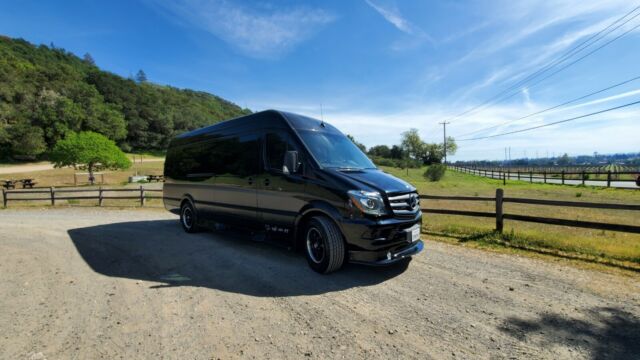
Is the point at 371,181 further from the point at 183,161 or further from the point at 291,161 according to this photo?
the point at 183,161

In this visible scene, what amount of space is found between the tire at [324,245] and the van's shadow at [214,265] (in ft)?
0.57

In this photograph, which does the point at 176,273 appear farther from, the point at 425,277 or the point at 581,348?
the point at 581,348

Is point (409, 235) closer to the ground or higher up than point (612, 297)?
higher up

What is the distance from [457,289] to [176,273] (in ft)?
14.2

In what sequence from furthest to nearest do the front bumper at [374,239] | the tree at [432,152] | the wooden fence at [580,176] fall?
the tree at [432,152]
the wooden fence at [580,176]
the front bumper at [374,239]

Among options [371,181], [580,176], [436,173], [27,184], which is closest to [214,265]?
[371,181]

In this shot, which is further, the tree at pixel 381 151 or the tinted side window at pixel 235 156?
the tree at pixel 381 151

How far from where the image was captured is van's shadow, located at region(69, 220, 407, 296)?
439cm

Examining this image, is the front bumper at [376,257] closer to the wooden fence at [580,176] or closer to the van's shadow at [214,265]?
the van's shadow at [214,265]

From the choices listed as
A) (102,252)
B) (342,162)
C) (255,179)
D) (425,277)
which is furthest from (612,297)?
(102,252)

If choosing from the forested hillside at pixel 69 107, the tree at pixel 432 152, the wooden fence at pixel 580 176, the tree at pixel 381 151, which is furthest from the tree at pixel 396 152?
the forested hillside at pixel 69 107

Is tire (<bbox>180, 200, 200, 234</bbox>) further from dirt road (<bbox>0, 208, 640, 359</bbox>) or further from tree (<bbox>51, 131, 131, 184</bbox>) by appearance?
tree (<bbox>51, 131, 131, 184</bbox>)

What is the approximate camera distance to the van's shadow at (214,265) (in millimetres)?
4387

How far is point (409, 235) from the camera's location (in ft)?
15.4
